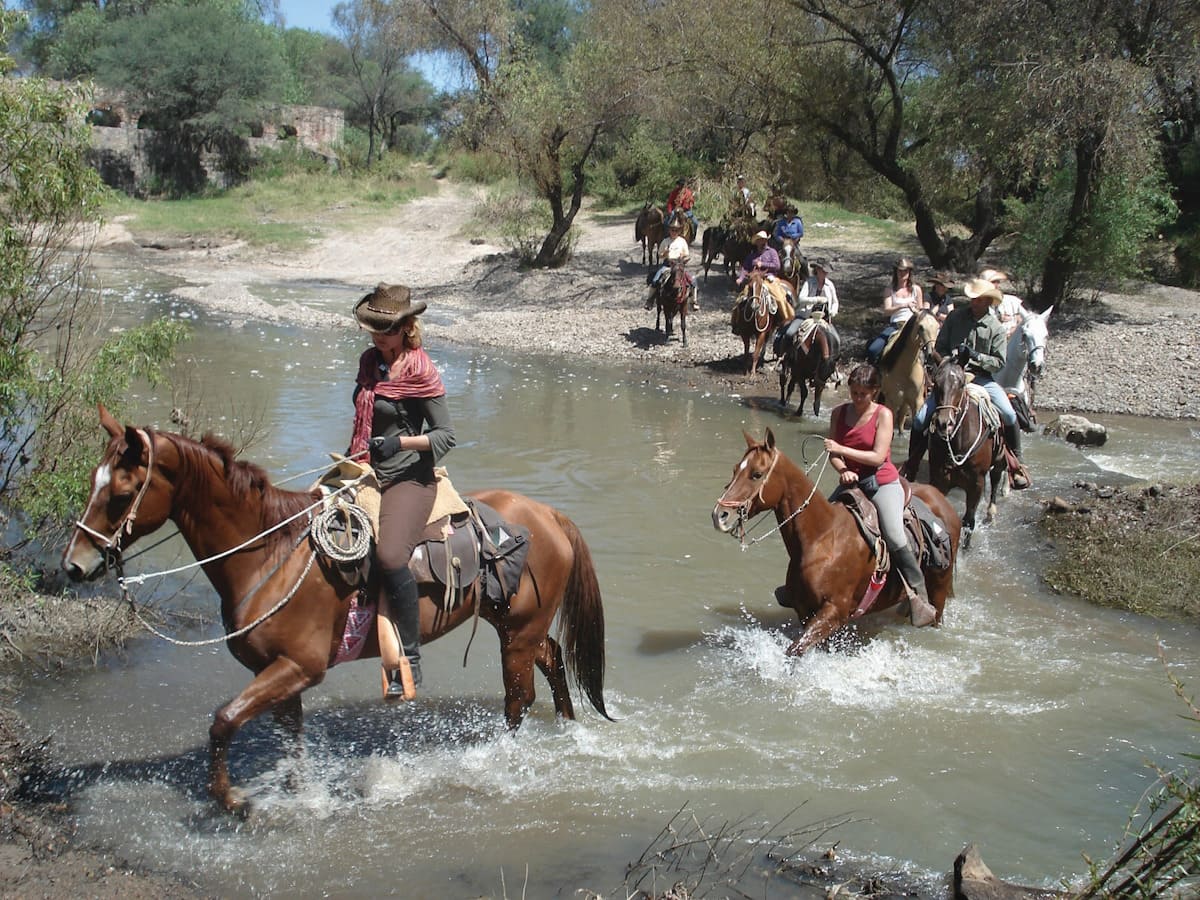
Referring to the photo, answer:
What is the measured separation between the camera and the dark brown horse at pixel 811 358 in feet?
51.6

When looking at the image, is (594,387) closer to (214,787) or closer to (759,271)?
(759,271)

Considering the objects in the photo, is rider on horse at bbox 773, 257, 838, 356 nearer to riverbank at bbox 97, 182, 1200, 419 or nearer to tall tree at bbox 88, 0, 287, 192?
riverbank at bbox 97, 182, 1200, 419

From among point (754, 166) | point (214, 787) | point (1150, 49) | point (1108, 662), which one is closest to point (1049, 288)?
point (1150, 49)

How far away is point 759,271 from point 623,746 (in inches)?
536

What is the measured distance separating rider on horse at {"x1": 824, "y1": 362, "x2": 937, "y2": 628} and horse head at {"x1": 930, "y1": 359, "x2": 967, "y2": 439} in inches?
113

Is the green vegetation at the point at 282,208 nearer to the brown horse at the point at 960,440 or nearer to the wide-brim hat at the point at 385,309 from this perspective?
the brown horse at the point at 960,440

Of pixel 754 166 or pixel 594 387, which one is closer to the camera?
pixel 594 387

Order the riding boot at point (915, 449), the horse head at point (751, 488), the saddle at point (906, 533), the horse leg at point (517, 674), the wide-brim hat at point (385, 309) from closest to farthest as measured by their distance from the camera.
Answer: the wide-brim hat at point (385, 309) < the horse leg at point (517, 674) < the horse head at point (751, 488) < the saddle at point (906, 533) < the riding boot at point (915, 449)

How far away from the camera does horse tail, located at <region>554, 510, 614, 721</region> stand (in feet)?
20.6

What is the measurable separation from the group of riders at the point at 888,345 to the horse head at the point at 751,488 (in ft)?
1.88

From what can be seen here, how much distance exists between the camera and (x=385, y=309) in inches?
202

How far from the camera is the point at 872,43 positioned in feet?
71.2

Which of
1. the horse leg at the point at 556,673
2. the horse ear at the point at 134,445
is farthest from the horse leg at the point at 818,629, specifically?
the horse ear at the point at 134,445

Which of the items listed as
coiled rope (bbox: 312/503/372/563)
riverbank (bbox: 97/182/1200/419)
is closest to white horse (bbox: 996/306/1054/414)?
riverbank (bbox: 97/182/1200/419)
